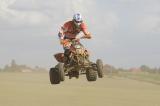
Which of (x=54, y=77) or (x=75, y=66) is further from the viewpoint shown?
(x=54, y=77)

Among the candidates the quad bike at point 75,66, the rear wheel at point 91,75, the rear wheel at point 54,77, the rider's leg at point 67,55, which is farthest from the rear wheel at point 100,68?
the rear wheel at point 54,77

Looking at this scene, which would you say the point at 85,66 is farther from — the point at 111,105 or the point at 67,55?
the point at 111,105

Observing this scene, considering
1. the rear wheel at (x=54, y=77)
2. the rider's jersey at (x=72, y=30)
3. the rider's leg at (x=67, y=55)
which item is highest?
the rider's jersey at (x=72, y=30)

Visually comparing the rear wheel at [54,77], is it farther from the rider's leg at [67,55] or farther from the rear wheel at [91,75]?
the rear wheel at [91,75]

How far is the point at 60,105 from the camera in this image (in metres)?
199

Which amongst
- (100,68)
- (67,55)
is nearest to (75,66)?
(67,55)

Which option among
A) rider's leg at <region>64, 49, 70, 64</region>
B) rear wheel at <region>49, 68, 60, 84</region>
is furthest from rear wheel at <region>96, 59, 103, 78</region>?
rear wheel at <region>49, 68, 60, 84</region>

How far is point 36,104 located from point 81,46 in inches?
6980

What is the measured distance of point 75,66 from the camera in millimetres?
23188

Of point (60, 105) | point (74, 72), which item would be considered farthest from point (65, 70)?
point (60, 105)

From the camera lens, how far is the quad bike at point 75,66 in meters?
23.2

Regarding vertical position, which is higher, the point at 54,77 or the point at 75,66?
the point at 75,66

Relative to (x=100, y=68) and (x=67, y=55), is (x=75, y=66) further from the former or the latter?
(x=100, y=68)

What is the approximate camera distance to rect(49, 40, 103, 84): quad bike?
23203 millimetres
